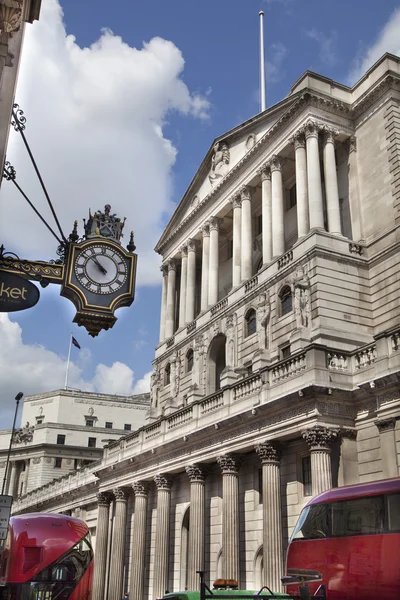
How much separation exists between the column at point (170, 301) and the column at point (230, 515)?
1991cm

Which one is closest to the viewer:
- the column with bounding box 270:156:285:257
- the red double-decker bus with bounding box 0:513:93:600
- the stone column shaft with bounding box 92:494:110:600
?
the red double-decker bus with bounding box 0:513:93:600

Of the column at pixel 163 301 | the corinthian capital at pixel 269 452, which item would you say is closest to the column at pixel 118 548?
the column at pixel 163 301

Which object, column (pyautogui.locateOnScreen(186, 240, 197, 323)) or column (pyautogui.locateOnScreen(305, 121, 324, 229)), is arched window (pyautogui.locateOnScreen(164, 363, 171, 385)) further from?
column (pyautogui.locateOnScreen(305, 121, 324, 229))

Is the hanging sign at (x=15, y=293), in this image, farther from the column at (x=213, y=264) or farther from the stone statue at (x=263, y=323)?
the column at (x=213, y=264)

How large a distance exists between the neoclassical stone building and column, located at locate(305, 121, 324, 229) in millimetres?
72

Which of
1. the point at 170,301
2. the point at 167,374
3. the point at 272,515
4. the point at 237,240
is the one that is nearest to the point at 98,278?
the point at 272,515

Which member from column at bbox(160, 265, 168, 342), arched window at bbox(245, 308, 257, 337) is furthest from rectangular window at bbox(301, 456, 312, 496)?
column at bbox(160, 265, 168, 342)

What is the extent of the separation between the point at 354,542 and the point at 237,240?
29.8 meters

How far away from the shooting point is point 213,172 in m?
48.8

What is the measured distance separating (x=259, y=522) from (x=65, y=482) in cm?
3551

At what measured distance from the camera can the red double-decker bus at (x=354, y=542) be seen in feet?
48.6

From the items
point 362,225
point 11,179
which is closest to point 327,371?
point 362,225

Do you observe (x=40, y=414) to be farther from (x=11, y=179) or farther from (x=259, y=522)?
(x=11, y=179)

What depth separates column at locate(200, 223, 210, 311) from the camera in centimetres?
4643
